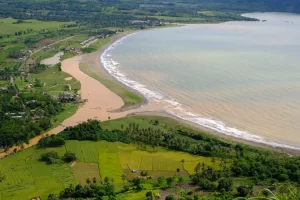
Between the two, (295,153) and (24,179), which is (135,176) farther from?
(295,153)

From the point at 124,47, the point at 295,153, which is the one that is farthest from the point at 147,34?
the point at 295,153

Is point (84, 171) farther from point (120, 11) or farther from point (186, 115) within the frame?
point (120, 11)

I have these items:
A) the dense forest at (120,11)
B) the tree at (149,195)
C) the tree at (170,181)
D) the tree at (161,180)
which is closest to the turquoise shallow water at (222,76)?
the tree at (170,181)

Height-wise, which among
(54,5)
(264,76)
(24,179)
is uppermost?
(54,5)

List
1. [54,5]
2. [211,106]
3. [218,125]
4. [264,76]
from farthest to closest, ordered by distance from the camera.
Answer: [54,5], [264,76], [211,106], [218,125]

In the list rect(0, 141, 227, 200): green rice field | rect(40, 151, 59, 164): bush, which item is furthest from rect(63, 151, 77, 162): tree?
rect(40, 151, 59, 164): bush

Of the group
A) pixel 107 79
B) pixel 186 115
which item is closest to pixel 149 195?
pixel 186 115
